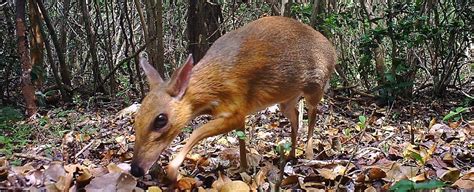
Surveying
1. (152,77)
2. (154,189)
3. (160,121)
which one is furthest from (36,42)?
(154,189)

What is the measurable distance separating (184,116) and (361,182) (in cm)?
109

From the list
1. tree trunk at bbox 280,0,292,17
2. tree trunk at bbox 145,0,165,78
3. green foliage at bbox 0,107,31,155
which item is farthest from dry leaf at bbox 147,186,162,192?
tree trunk at bbox 280,0,292,17

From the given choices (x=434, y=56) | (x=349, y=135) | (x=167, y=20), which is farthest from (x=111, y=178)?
(x=167, y=20)

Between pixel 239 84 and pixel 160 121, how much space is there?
0.76 meters

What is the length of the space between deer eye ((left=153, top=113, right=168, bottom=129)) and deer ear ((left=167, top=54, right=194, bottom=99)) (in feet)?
0.57

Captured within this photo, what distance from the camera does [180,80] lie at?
137 inches

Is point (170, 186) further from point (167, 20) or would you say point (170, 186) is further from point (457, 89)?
point (167, 20)

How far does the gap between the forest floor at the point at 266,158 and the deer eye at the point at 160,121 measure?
0.30 meters

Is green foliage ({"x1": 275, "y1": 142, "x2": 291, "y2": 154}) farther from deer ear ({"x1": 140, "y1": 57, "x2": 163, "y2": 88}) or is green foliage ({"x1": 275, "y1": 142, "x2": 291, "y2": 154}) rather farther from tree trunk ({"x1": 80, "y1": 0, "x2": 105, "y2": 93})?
tree trunk ({"x1": 80, "y1": 0, "x2": 105, "y2": 93})

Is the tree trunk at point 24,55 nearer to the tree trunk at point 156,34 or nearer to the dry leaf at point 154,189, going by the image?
the tree trunk at point 156,34

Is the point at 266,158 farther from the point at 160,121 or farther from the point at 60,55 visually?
the point at 60,55

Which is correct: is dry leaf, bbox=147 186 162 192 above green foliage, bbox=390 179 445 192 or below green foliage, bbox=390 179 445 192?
below

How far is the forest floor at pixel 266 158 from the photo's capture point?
3113mm

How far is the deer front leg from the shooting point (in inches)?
127
